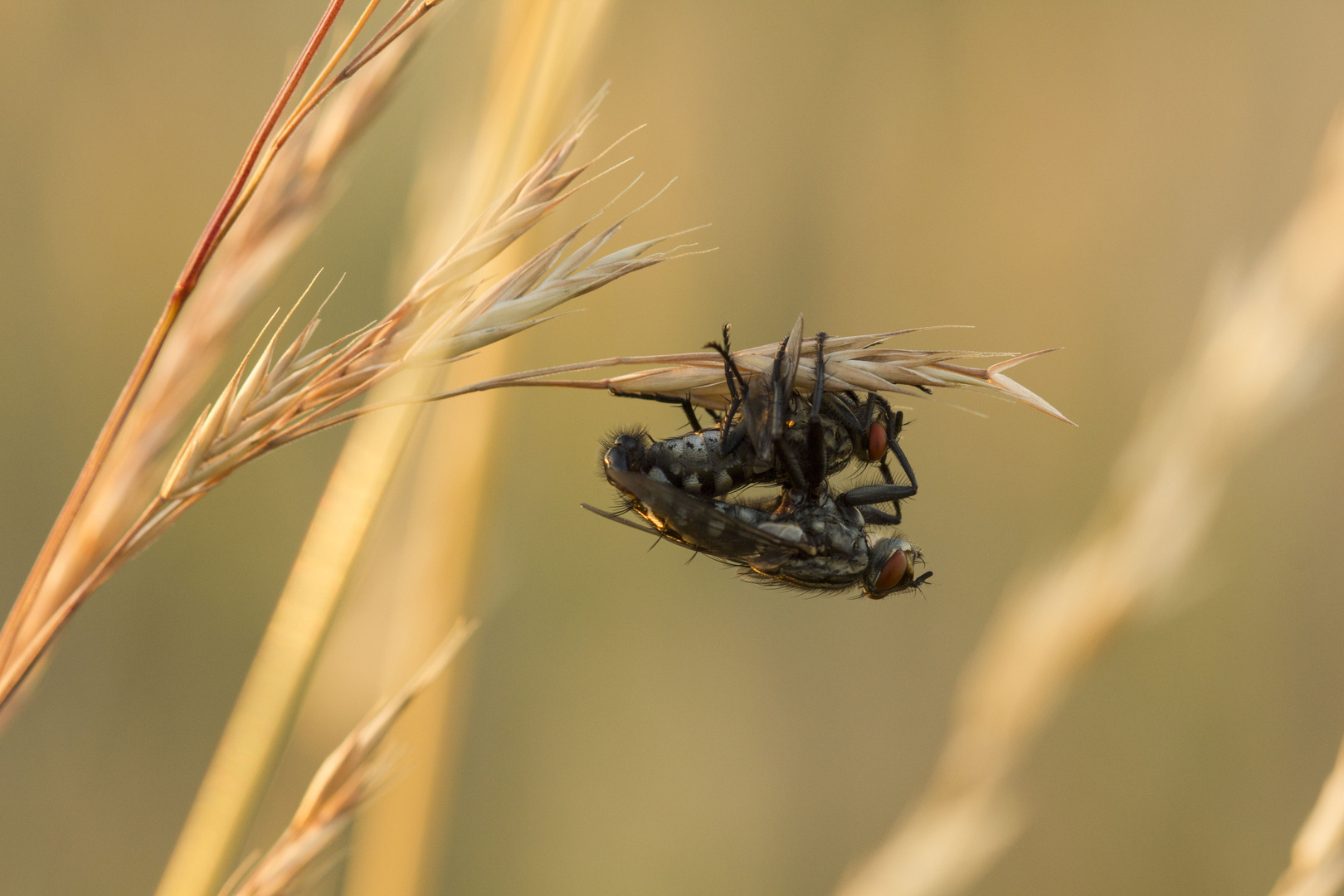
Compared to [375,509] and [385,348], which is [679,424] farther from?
[385,348]

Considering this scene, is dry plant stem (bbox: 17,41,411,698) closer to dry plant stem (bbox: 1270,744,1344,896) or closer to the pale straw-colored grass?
the pale straw-colored grass

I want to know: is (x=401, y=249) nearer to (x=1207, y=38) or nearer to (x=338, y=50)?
(x=338, y=50)

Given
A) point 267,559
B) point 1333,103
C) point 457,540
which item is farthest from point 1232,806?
point 267,559

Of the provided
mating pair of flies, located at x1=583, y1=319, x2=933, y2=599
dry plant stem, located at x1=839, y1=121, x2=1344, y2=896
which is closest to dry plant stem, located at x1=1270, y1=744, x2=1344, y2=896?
dry plant stem, located at x1=839, y1=121, x2=1344, y2=896

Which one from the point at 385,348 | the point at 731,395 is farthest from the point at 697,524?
the point at 385,348

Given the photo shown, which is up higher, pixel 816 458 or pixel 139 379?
pixel 816 458

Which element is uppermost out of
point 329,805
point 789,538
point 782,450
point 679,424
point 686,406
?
point 679,424
